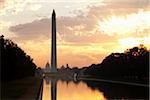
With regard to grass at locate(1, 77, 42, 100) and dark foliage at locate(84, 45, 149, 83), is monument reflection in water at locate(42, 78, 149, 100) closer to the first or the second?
grass at locate(1, 77, 42, 100)

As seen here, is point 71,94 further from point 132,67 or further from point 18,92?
point 132,67

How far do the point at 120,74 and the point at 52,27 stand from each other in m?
16.6

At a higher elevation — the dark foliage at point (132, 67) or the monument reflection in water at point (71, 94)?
the dark foliage at point (132, 67)

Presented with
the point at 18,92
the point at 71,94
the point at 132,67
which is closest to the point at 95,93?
the point at 71,94

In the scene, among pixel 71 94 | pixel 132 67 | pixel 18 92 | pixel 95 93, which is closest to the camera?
pixel 18 92

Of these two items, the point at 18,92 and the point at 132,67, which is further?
the point at 132,67

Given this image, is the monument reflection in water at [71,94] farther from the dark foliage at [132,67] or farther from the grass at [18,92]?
the dark foliage at [132,67]

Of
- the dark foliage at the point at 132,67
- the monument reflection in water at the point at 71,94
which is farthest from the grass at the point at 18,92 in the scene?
the dark foliage at the point at 132,67

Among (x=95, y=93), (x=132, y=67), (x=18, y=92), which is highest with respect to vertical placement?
(x=132, y=67)

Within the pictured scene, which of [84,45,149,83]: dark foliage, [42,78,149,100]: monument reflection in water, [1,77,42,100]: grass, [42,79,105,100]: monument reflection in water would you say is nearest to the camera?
[1,77,42,100]: grass

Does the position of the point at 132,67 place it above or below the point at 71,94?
above

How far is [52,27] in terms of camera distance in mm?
83438

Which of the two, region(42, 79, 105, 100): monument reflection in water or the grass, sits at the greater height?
the grass

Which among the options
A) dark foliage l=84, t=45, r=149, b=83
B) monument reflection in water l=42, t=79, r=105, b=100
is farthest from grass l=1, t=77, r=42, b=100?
dark foliage l=84, t=45, r=149, b=83
